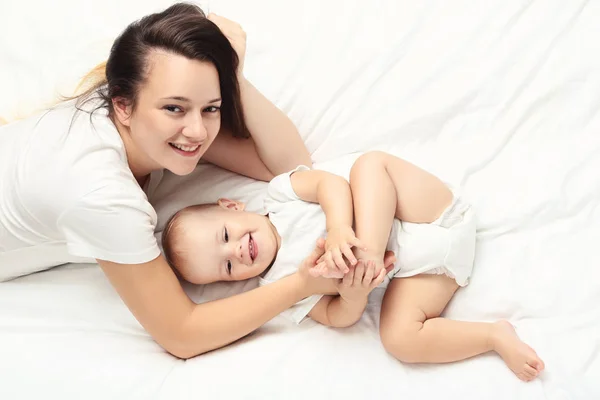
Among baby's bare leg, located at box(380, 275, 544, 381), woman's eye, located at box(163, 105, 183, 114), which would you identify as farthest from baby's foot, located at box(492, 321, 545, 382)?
woman's eye, located at box(163, 105, 183, 114)

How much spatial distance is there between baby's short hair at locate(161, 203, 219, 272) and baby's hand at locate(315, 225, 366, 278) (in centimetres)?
34

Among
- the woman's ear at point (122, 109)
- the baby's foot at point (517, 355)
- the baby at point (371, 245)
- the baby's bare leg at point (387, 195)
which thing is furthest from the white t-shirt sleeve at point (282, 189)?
the baby's foot at point (517, 355)

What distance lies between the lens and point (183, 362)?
1269 mm

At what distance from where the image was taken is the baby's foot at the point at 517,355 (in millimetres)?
1129

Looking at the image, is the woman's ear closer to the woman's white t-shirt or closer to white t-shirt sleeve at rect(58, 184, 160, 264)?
the woman's white t-shirt

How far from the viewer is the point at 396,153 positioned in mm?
1492

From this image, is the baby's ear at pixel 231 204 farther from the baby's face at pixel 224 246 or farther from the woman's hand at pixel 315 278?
the woman's hand at pixel 315 278

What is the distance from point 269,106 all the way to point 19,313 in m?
0.74

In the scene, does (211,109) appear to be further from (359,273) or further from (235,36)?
(359,273)

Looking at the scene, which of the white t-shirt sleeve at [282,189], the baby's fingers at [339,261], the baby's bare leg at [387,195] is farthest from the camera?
the white t-shirt sleeve at [282,189]

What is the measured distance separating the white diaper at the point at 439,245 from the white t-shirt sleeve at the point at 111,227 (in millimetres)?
523

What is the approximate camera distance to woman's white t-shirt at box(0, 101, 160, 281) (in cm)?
113

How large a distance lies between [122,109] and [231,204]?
0.35 metres

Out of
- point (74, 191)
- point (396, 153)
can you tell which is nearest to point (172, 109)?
point (74, 191)
